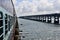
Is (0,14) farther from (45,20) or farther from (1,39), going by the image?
(45,20)

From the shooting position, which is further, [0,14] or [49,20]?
[49,20]

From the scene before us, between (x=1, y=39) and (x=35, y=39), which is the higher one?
(x=1, y=39)

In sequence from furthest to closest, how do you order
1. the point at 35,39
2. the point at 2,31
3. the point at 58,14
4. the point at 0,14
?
the point at 58,14, the point at 35,39, the point at 2,31, the point at 0,14

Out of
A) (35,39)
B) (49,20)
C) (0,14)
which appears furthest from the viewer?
(49,20)

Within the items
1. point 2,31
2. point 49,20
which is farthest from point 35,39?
point 49,20

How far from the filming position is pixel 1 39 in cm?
411

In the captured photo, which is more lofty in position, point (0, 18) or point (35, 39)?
point (0, 18)

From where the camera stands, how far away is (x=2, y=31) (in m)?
4.27

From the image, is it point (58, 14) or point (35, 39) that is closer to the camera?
point (35, 39)

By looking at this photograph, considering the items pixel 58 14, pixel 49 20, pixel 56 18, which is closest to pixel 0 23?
pixel 58 14

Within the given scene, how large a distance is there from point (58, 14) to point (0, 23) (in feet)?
262

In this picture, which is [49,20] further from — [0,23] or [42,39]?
[0,23]

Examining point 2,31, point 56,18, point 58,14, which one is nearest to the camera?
point 2,31

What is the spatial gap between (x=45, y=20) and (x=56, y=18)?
1728 cm
